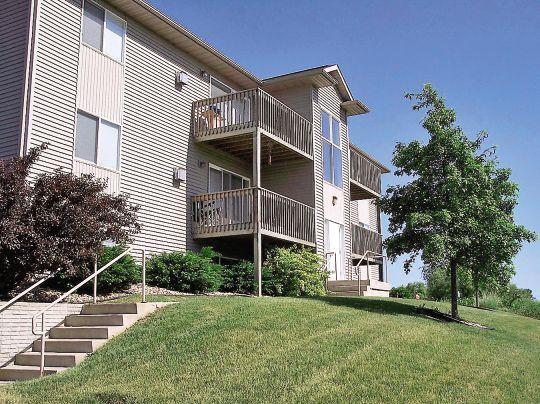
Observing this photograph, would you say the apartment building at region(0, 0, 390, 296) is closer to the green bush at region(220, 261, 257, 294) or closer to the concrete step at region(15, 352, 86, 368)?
the green bush at region(220, 261, 257, 294)

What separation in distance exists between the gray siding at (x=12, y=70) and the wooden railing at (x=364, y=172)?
16093mm

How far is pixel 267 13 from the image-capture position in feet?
47.6

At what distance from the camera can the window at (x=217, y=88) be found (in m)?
21.5

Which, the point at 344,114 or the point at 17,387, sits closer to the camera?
the point at 17,387

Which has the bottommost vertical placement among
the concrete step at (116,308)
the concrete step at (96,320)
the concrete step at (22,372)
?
the concrete step at (22,372)

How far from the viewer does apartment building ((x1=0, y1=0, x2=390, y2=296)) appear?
14781mm

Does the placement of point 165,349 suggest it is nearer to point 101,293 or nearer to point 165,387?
point 165,387

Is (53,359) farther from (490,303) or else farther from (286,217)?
(490,303)

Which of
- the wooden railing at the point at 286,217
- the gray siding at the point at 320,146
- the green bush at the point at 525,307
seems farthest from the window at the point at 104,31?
the green bush at the point at 525,307

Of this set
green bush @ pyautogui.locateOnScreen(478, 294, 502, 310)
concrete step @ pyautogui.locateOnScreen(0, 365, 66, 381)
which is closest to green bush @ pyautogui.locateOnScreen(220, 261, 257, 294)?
concrete step @ pyautogui.locateOnScreen(0, 365, 66, 381)

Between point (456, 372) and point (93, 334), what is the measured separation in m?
6.13

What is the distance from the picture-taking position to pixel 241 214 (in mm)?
18688

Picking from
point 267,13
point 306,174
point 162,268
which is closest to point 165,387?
point 162,268

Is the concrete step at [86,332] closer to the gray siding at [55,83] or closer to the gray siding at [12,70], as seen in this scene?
the gray siding at [55,83]
